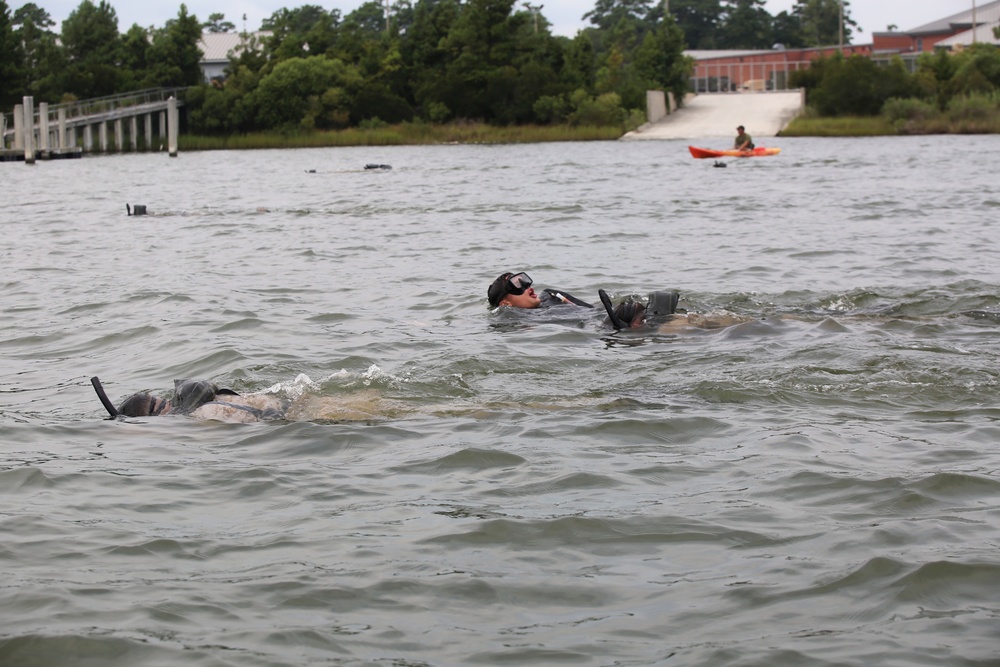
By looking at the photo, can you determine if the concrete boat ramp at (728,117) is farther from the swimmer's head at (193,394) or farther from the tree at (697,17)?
the tree at (697,17)

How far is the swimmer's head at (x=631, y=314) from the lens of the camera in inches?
372

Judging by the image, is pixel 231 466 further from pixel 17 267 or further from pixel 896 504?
pixel 17 267

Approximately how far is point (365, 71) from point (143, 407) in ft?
229

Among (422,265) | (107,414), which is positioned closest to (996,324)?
(107,414)

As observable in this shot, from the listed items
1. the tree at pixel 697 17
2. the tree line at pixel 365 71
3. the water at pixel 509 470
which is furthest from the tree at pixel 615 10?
the water at pixel 509 470

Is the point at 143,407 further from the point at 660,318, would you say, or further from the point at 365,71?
the point at 365,71

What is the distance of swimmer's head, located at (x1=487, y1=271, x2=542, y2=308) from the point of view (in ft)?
34.6

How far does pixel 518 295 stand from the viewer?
10.6 metres

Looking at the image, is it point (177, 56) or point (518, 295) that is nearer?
point (518, 295)

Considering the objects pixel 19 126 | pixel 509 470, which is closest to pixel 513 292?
pixel 509 470

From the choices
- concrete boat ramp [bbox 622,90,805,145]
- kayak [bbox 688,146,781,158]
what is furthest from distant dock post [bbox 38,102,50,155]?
kayak [bbox 688,146,781,158]

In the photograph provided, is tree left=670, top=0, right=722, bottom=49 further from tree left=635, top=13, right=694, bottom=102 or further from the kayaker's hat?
the kayaker's hat

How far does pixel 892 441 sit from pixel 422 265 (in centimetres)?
917

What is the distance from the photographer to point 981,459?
5.76 m
